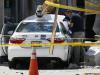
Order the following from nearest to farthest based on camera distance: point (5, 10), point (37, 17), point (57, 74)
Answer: point (57, 74) → point (37, 17) → point (5, 10)

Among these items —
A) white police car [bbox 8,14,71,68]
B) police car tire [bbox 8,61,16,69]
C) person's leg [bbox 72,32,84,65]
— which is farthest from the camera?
person's leg [bbox 72,32,84,65]

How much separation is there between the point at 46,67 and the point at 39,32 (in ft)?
4.14

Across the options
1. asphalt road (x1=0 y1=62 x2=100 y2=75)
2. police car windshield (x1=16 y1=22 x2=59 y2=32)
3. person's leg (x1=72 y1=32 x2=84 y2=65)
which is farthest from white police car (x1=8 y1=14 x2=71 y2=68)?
person's leg (x1=72 y1=32 x2=84 y2=65)

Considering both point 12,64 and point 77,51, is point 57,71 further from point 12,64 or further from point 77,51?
point 77,51

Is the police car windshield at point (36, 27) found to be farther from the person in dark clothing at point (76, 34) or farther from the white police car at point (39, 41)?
the person in dark clothing at point (76, 34)

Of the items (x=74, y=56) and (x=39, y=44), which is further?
(x=74, y=56)

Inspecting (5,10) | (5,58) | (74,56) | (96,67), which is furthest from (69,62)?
(5,10)

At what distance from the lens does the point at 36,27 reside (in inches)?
556

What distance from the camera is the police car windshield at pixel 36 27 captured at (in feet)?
45.9

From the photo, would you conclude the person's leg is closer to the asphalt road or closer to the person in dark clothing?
the person in dark clothing

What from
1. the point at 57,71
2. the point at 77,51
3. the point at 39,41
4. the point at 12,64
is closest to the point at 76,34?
the point at 77,51

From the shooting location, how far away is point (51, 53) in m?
13.2

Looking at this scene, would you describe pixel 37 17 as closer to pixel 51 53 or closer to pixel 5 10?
pixel 51 53

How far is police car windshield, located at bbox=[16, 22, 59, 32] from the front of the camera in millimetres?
13980
